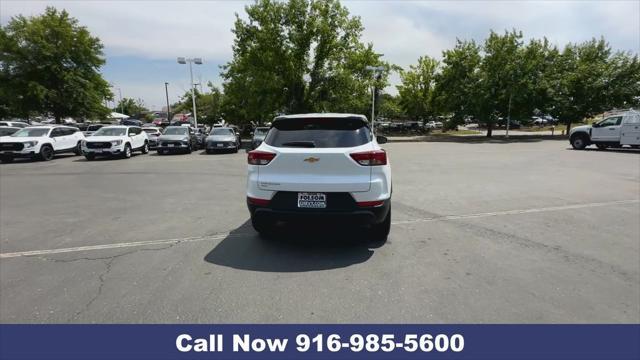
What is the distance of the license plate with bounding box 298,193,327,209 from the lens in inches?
179

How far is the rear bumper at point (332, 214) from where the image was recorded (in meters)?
4.53

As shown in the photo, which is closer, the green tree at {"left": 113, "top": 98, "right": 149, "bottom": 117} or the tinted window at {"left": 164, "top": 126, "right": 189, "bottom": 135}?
the tinted window at {"left": 164, "top": 126, "right": 189, "bottom": 135}

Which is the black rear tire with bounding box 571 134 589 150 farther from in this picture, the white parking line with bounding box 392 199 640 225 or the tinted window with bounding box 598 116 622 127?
the white parking line with bounding box 392 199 640 225

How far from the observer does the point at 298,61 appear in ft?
96.1

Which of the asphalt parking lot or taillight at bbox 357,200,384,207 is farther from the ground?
→ taillight at bbox 357,200,384,207

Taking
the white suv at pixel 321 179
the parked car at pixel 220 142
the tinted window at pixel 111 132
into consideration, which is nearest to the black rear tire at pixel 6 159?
the tinted window at pixel 111 132

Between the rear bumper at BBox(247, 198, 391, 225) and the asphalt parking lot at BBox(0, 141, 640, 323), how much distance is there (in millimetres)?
521

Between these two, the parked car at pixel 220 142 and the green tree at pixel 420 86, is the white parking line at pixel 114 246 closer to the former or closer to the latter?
the parked car at pixel 220 142

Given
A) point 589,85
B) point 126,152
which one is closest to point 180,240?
point 126,152

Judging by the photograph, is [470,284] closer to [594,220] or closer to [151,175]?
[594,220]

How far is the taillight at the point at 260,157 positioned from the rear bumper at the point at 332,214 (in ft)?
1.90

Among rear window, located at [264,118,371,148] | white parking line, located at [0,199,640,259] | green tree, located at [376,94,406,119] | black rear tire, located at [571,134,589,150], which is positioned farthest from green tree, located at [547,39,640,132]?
rear window, located at [264,118,371,148]

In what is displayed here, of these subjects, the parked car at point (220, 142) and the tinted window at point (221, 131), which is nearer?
the parked car at point (220, 142)

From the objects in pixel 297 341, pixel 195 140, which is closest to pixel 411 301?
pixel 297 341
